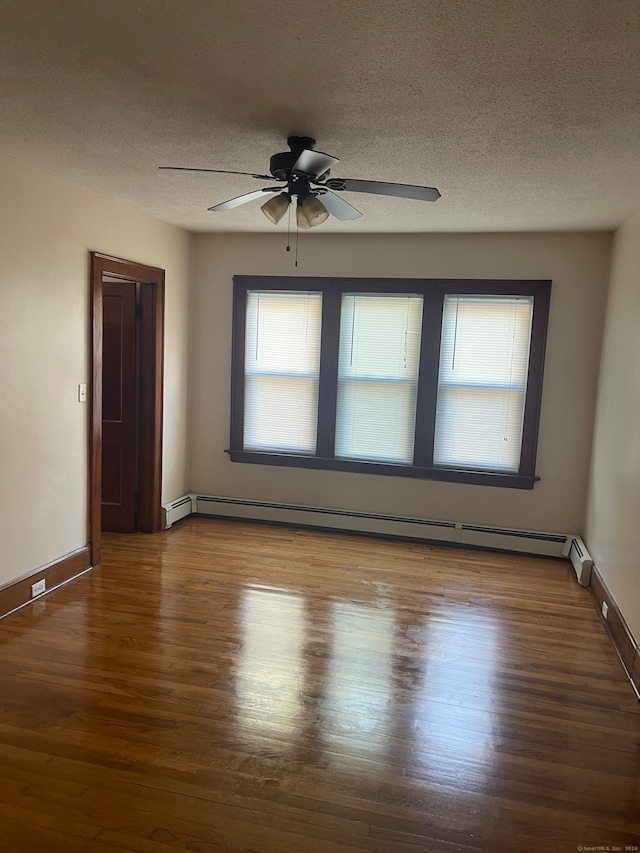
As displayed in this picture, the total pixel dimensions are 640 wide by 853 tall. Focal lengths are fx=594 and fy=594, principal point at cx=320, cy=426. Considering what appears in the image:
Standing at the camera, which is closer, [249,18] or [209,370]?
[249,18]

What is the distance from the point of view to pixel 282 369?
17.9 feet

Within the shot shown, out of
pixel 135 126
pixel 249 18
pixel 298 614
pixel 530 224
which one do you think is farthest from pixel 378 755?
pixel 530 224

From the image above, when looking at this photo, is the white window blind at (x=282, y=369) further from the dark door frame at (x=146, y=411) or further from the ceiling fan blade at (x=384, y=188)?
the ceiling fan blade at (x=384, y=188)

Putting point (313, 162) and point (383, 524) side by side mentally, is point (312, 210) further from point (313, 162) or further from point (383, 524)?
point (383, 524)

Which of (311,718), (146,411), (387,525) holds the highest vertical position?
(146,411)

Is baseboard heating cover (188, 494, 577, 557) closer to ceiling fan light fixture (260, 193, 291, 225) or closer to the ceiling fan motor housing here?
ceiling fan light fixture (260, 193, 291, 225)

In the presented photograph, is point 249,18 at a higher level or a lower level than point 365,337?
higher

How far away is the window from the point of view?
196 inches

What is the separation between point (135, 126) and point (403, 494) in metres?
3.60

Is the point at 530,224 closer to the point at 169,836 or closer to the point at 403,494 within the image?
the point at 403,494

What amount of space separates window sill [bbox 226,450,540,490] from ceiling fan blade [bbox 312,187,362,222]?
2631 mm

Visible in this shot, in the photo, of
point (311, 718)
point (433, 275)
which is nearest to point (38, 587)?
point (311, 718)

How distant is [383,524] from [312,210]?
10.4 ft

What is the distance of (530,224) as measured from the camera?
451 centimetres
